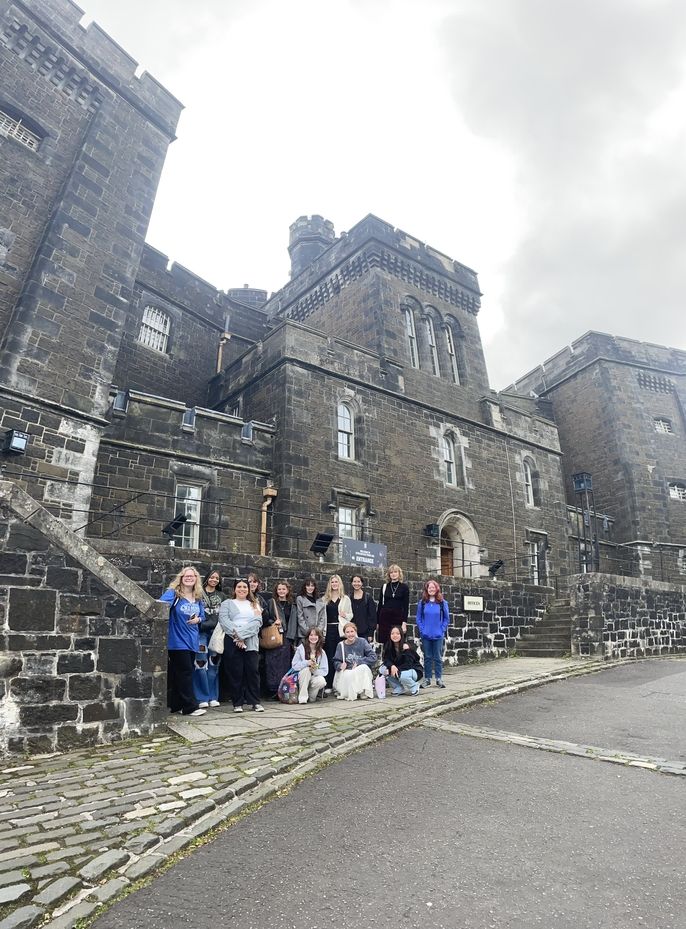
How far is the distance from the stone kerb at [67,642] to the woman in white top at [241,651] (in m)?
1.15

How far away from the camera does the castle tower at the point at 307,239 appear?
31266mm

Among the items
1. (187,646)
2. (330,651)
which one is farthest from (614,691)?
(187,646)

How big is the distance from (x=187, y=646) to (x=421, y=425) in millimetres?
13802

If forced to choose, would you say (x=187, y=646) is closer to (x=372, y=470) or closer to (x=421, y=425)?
(x=372, y=470)

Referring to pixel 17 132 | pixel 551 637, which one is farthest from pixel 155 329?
pixel 551 637

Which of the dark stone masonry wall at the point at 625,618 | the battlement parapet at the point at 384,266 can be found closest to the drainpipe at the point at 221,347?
the battlement parapet at the point at 384,266

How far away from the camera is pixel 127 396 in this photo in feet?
44.5

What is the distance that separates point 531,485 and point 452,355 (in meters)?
6.22

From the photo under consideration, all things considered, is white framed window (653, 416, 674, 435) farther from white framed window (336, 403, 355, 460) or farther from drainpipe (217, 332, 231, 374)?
drainpipe (217, 332, 231, 374)

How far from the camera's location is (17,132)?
13227 mm

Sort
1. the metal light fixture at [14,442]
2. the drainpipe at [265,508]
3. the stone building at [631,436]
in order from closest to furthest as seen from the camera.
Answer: the metal light fixture at [14,442] → the drainpipe at [265,508] → the stone building at [631,436]

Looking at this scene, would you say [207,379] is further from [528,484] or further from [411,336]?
[528,484]

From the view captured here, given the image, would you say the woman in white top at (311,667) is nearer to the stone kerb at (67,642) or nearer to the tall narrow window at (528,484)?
the stone kerb at (67,642)

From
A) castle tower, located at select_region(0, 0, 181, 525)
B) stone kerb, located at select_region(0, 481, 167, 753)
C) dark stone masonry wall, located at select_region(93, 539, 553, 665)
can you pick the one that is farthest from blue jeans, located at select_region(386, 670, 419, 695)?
castle tower, located at select_region(0, 0, 181, 525)
